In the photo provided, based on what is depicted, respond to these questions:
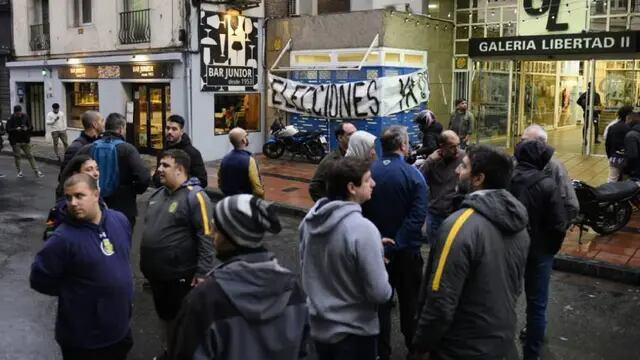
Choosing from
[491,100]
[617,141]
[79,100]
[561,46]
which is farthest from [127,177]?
[79,100]

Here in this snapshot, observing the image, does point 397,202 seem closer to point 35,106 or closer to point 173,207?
point 173,207

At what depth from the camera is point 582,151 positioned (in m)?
17.6

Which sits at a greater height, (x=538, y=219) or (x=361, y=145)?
(x=361, y=145)

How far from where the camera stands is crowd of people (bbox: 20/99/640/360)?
2.46m

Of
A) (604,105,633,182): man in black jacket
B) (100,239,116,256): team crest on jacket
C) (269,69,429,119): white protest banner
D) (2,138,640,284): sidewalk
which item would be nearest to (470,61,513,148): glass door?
(269,69,429,119): white protest banner

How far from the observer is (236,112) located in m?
19.6

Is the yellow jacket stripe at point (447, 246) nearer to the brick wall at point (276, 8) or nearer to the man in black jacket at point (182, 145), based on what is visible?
the man in black jacket at point (182, 145)

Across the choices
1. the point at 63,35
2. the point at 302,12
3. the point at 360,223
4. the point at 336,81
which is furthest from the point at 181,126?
the point at 63,35

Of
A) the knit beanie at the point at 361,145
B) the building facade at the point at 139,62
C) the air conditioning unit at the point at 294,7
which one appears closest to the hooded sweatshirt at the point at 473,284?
the knit beanie at the point at 361,145

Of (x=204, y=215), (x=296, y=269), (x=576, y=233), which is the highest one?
(x=204, y=215)

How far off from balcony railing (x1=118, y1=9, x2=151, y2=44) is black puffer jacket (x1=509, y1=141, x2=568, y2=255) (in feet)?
53.4

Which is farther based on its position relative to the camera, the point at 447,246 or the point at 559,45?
the point at 559,45

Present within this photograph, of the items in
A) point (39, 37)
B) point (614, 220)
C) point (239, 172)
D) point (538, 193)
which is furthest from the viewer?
point (39, 37)

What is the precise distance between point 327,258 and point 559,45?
14980mm
